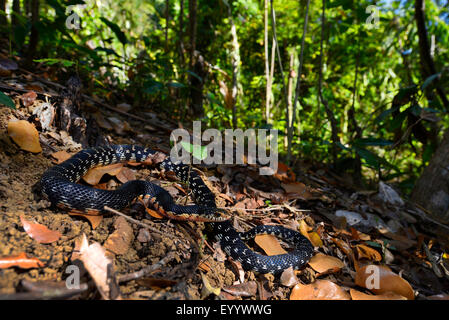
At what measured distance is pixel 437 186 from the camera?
502 cm

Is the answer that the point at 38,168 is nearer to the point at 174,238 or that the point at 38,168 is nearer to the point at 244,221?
the point at 174,238

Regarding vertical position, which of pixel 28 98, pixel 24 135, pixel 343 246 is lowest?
pixel 343 246

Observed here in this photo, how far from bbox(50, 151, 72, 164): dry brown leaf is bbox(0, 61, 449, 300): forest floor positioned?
2 centimetres

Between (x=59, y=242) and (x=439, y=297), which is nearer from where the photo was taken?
(x=59, y=242)

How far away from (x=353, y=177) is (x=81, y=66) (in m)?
5.98

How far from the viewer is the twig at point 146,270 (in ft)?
6.44

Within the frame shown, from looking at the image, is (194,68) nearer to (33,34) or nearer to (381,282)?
(33,34)

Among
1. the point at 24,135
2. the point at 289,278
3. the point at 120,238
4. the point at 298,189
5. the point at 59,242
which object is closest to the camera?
the point at 59,242

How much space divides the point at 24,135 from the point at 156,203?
1.77 metres

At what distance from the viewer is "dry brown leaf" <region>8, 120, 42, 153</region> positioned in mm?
3129

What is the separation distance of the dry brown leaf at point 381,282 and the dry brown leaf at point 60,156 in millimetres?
3642

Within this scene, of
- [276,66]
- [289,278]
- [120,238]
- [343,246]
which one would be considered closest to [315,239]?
[343,246]

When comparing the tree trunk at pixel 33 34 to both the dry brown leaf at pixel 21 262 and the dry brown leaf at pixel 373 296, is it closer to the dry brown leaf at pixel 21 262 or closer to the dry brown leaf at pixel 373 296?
the dry brown leaf at pixel 21 262

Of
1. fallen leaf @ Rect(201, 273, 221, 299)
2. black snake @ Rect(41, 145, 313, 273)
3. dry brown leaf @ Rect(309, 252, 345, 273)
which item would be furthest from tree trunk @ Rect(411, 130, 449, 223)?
fallen leaf @ Rect(201, 273, 221, 299)
